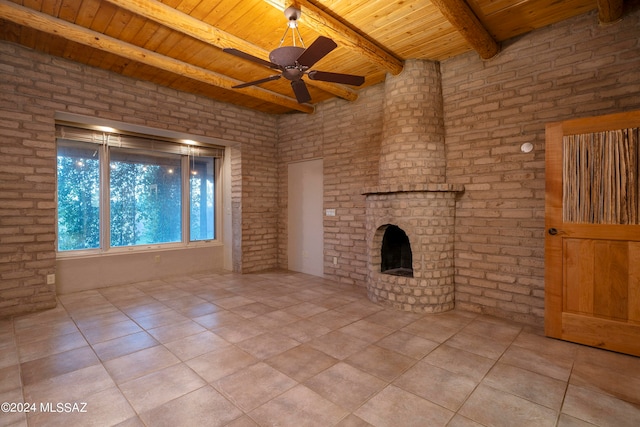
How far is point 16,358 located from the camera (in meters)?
2.40

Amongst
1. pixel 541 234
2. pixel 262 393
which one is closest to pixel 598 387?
pixel 541 234

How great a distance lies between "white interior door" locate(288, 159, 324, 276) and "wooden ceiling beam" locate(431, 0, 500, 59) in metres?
2.88

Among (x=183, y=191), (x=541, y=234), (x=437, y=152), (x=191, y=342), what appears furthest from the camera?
(x=183, y=191)

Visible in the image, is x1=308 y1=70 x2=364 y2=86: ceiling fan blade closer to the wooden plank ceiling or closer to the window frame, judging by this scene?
the wooden plank ceiling

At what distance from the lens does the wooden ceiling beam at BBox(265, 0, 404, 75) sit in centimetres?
262

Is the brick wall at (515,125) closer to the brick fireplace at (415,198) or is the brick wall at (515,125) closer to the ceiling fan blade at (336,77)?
the brick fireplace at (415,198)

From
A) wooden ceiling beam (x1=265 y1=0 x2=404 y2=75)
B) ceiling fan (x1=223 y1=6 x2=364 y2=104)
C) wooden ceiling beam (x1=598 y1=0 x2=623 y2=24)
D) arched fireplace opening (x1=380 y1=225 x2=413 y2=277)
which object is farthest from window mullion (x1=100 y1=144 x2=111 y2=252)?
wooden ceiling beam (x1=598 y1=0 x2=623 y2=24)

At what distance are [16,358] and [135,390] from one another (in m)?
1.27

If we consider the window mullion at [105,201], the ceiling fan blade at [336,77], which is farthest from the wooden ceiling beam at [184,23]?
the window mullion at [105,201]

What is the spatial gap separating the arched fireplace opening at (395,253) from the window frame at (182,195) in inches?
133

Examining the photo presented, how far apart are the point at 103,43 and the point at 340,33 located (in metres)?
2.54

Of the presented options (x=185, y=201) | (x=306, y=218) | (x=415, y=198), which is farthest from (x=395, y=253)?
(x=185, y=201)

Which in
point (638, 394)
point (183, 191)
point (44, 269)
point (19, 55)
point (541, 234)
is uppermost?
point (19, 55)

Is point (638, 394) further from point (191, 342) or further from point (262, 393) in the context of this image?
point (191, 342)
